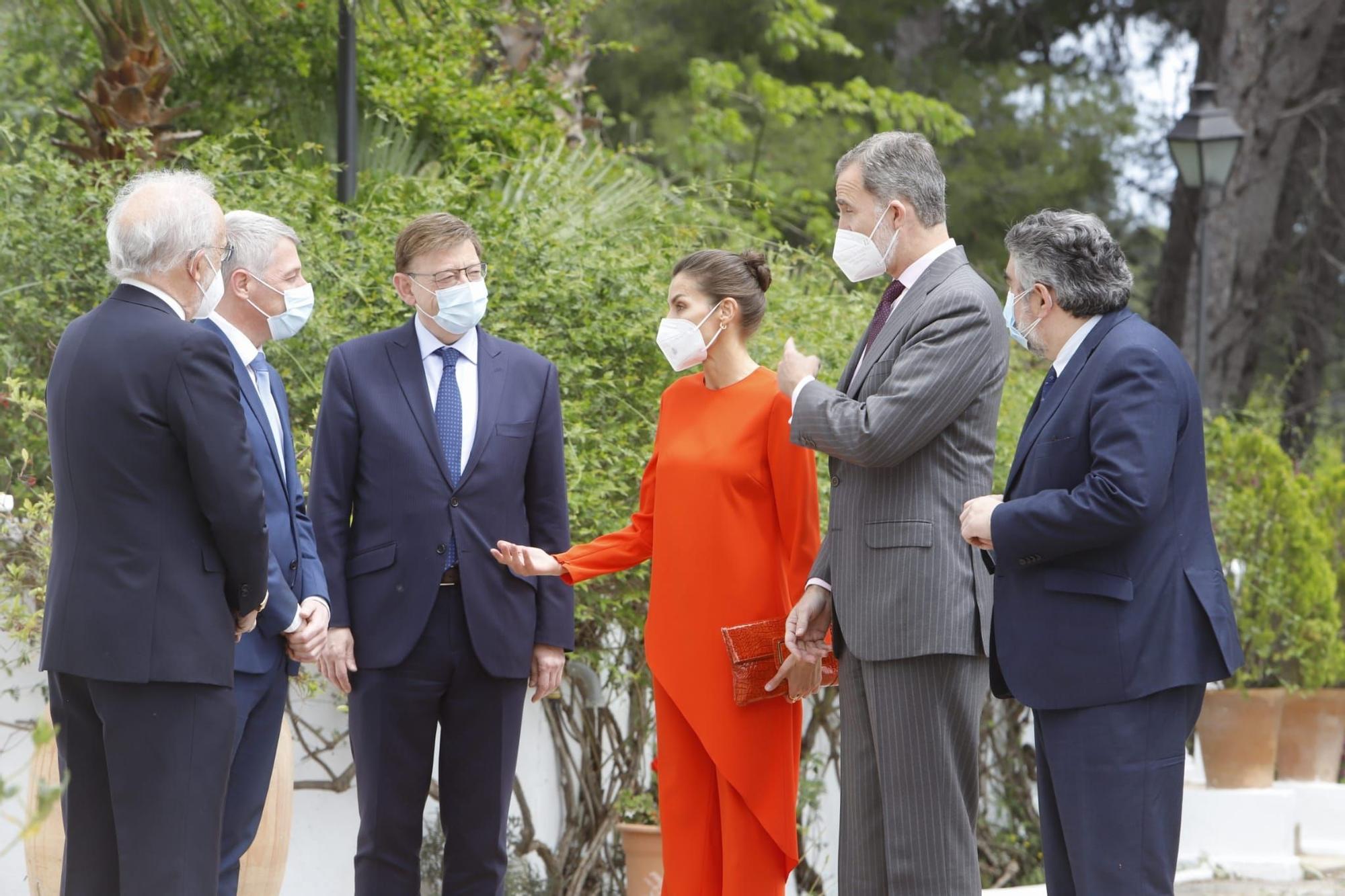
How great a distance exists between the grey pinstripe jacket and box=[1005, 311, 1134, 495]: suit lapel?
0.12 metres

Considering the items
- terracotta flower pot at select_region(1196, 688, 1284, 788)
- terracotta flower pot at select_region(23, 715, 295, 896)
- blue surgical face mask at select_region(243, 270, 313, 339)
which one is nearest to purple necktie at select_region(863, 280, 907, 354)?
blue surgical face mask at select_region(243, 270, 313, 339)

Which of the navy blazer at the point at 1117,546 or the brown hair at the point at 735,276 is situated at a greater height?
the brown hair at the point at 735,276

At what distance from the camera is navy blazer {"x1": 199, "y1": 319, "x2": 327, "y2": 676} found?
3482 mm

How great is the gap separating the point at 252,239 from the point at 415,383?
21.9 inches

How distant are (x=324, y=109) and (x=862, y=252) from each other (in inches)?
218

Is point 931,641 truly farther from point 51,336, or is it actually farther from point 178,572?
point 51,336

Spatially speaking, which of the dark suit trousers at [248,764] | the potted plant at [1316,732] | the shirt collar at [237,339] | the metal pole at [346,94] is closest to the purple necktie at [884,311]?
the shirt collar at [237,339]

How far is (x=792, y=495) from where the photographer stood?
374 centimetres

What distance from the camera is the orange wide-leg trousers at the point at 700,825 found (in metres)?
3.72

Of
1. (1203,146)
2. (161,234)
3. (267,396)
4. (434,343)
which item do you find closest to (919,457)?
(434,343)

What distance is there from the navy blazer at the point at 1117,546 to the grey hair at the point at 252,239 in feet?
6.46

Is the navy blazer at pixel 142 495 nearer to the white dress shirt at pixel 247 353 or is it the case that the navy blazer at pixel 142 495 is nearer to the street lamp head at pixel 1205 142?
the white dress shirt at pixel 247 353

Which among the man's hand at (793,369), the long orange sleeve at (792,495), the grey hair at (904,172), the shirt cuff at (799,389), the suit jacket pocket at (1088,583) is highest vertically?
the grey hair at (904,172)

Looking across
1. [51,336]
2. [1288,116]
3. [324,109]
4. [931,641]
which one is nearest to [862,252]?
[931,641]
